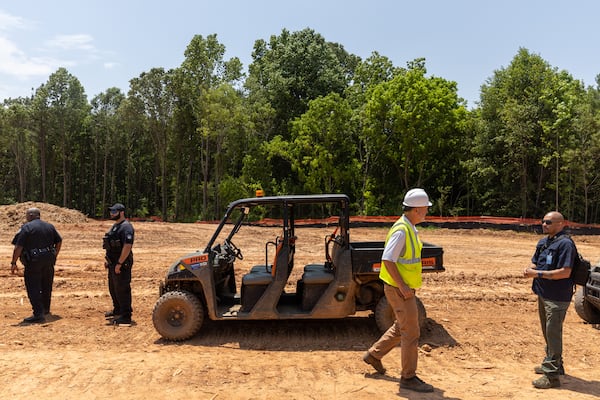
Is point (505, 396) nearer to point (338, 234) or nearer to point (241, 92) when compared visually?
point (338, 234)

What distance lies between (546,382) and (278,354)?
2947mm

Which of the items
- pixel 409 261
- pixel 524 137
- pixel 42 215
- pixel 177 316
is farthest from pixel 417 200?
pixel 524 137

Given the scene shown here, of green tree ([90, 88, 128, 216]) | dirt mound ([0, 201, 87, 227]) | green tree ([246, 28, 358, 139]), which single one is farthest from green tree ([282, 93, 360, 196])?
green tree ([90, 88, 128, 216])

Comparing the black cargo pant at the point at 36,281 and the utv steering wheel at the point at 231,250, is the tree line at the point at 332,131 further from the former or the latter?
the black cargo pant at the point at 36,281

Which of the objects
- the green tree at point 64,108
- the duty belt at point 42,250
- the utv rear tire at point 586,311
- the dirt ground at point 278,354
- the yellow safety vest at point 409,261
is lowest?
the dirt ground at point 278,354

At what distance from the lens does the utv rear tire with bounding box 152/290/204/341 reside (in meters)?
6.50

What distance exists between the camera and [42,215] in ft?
85.0

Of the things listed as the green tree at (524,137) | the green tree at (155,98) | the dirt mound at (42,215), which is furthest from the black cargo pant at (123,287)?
the green tree at (155,98)

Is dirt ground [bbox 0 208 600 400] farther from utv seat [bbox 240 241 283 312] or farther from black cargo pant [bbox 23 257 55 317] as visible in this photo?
utv seat [bbox 240 241 283 312]

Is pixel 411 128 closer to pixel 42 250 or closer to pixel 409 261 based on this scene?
pixel 42 250

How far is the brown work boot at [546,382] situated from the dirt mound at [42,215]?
81.8 ft

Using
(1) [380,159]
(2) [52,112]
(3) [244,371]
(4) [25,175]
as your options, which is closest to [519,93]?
(1) [380,159]

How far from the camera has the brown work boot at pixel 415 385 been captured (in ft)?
15.4

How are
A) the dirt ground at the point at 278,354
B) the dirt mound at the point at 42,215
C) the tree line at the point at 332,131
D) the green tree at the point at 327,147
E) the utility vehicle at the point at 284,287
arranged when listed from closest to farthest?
the dirt ground at the point at 278,354, the utility vehicle at the point at 284,287, the dirt mound at the point at 42,215, the tree line at the point at 332,131, the green tree at the point at 327,147
